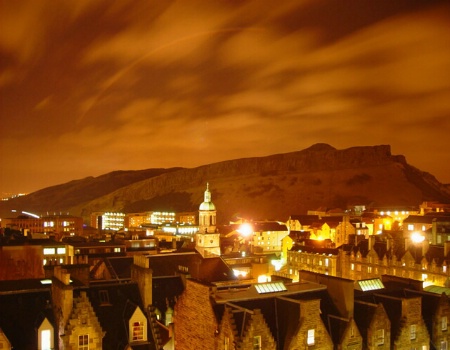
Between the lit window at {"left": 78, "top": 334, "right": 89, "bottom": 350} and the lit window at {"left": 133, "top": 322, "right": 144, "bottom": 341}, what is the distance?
12.1ft

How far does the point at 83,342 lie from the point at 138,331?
4147mm

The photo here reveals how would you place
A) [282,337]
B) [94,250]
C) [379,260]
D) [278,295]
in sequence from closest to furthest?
[282,337], [278,295], [379,260], [94,250]

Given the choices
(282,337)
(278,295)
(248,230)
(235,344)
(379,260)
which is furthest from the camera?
(248,230)

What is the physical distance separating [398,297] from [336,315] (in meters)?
4.52

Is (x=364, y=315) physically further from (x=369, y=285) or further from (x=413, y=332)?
(x=369, y=285)

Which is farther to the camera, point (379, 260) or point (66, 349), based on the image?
point (379, 260)

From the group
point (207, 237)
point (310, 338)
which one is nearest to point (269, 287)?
point (310, 338)

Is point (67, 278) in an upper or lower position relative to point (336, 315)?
upper

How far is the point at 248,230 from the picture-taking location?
427 ft

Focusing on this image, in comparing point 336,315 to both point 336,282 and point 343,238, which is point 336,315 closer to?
point 336,282

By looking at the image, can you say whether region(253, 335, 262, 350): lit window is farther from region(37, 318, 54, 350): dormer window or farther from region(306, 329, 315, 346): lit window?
region(37, 318, 54, 350): dormer window

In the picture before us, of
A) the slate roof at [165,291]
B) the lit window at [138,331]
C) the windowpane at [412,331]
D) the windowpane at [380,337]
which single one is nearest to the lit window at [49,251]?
the slate roof at [165,291]

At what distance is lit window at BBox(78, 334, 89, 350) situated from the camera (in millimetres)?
26328

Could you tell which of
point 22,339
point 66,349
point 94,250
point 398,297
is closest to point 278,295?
point 398,297
